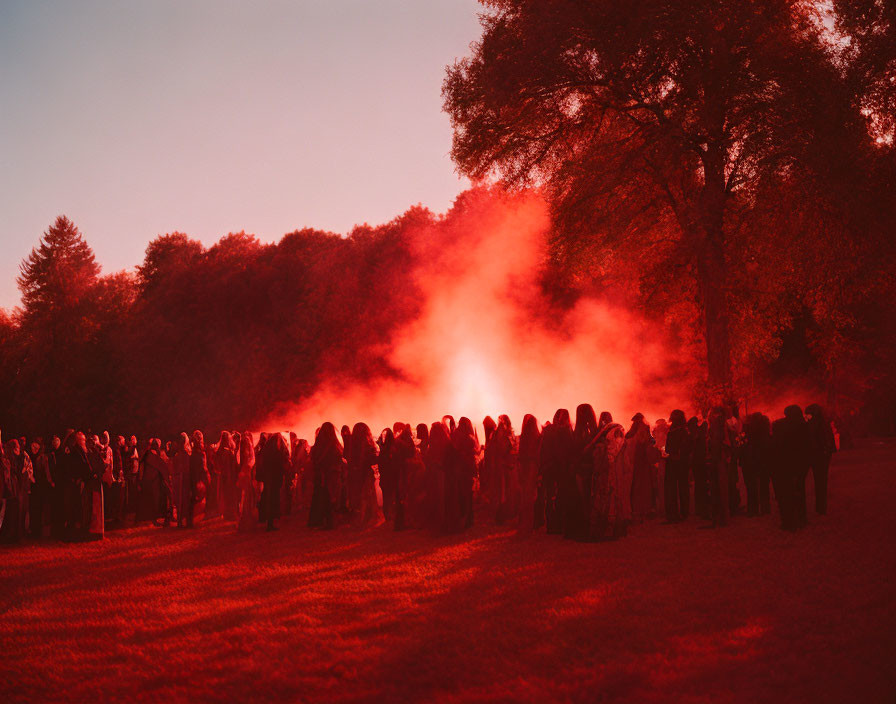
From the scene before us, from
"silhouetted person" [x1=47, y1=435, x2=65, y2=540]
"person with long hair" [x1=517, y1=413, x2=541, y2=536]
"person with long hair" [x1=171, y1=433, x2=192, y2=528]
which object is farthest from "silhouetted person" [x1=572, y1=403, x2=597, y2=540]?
"silhouetted person" [x1=47, y1=435, x2=65, y2=540]

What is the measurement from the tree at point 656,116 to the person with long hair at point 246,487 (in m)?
10.6

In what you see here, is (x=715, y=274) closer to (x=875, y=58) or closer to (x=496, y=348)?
(x=875, y=58)

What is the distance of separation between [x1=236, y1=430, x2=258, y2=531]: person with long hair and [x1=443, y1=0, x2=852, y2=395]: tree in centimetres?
1063

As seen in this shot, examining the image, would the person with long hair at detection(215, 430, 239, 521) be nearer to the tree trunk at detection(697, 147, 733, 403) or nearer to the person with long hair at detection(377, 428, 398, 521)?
the person with long hair at detection(377, 428, 398, 521)

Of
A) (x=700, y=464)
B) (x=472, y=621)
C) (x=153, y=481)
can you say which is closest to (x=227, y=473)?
(x=153, y=481)

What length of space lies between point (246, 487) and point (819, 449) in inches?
461

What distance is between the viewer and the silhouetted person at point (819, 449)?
564 inches

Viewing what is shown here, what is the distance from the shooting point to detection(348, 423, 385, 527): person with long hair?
16.9 meters

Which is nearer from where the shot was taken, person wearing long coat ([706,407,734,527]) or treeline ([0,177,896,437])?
person wearing long coat ([706,407,734,527])

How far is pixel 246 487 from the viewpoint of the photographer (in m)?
16.6

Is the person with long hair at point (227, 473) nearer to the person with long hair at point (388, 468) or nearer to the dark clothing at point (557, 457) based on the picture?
the person with long hair at point (388, 468)

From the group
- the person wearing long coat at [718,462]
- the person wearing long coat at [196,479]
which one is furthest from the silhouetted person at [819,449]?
the person wearing long coat at [196,479]

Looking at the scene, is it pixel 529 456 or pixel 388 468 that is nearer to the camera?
pixel 529 456

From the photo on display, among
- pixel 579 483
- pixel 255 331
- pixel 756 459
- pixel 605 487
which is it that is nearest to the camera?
pixel 605 487
